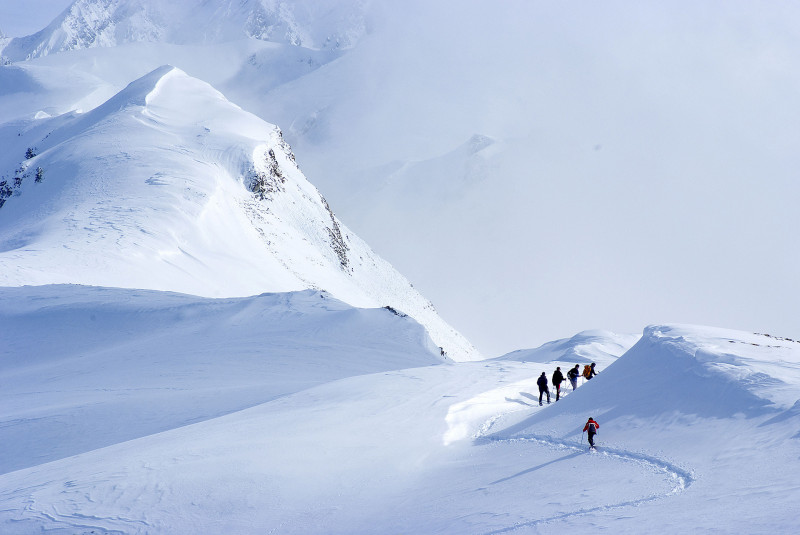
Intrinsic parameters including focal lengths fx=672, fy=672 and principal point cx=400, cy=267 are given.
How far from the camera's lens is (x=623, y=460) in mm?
10219

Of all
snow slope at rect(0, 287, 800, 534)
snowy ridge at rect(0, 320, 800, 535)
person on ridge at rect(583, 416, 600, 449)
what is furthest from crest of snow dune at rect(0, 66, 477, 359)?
person on ridge at rect(583, 416, 600, 449)

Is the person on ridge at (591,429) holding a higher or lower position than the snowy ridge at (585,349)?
lower

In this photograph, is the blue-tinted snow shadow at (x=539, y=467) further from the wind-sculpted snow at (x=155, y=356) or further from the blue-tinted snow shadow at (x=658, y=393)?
the wind-sculpted snow at (x=155, y=356)

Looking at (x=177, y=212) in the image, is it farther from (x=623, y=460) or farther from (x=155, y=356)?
(x=623, y=460)

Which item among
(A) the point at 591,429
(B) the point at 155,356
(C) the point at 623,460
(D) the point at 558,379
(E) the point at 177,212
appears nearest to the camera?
(C) the point at 623,460

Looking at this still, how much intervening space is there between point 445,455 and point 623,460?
3378 millimetres

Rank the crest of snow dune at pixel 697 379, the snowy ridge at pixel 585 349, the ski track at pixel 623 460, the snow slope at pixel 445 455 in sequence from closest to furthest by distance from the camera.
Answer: the ski track at pixel 623 460, the snow slope at pixel 445 455, the crest of snow dune at pixel 697 379, the snowy ridge at pixel 585 349

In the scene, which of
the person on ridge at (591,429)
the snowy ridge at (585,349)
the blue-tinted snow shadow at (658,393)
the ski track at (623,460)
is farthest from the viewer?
the snowy ridge at (585,349)

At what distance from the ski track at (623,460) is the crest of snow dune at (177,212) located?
24650 mm

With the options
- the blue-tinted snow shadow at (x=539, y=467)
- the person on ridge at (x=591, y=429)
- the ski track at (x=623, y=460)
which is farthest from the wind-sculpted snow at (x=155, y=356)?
the person on ridge at (x=591, y=429)

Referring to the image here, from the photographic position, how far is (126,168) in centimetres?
5134

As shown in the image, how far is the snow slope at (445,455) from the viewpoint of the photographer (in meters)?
8.52

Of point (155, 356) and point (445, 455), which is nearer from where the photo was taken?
point (445, 455)

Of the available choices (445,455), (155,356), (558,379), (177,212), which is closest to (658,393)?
(445,455)
